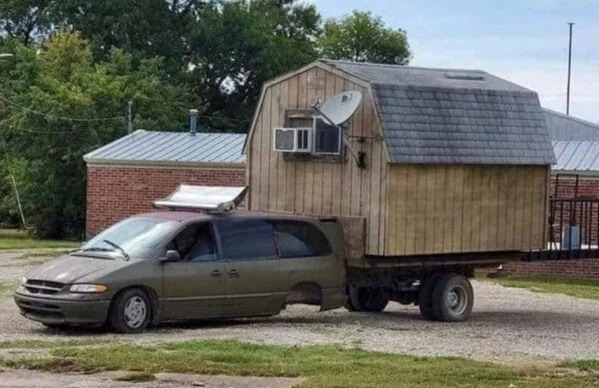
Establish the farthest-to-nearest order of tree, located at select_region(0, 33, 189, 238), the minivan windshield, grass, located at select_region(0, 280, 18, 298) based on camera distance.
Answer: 1. tree, located at select_region(0, 33, 189, 238)
2. grass, located at select_region(0, 280, 18, 298)
3. the minivan windshield

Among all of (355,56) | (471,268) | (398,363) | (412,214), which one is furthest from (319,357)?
(355,56)

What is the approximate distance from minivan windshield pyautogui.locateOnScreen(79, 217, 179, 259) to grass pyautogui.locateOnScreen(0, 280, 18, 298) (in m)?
4.48

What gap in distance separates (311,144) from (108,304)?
13.9ft

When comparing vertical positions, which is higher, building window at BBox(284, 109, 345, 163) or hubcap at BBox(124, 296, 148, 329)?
building window at BBox(284, 109, 345, 163)

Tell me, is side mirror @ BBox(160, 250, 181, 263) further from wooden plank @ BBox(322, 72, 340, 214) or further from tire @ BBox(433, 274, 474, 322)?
tire @ BBox(433, 274, 474, 322)

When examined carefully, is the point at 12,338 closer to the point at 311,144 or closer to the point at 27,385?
the point at 27,385

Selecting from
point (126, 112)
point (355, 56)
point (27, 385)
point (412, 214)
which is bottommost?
point (27, 385)

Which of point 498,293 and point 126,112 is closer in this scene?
point 498,293

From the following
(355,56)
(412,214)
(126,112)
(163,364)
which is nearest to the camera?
(163,364)

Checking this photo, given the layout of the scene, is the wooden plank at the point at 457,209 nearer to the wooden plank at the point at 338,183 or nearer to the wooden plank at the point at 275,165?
the wooden plank at the point at 338,183

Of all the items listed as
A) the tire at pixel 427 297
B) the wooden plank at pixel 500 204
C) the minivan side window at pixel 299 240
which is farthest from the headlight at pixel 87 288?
the wooden plank at pixel 500 204

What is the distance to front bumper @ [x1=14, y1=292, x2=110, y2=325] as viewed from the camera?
15805 mm

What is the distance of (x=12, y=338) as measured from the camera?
15344 mm

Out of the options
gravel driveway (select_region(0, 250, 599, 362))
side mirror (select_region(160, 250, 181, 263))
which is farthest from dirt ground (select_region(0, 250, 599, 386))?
side mirror (select_region(160, 250, 181, 263))
